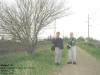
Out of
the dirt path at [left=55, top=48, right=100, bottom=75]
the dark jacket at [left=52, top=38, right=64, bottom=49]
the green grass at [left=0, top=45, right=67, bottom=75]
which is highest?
the dark jacket at [left=52, top=38, right=64, bottom=49]

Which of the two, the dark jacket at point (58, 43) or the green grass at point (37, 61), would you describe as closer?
the green grass at point (37, 61)

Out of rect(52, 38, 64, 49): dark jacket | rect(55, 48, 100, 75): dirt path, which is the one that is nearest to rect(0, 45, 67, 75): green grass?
rect(55, 48, 100, 75): dirt path

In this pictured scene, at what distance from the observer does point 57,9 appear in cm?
794

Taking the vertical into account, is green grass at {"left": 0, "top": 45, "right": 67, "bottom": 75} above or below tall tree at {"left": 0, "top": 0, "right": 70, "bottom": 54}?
below

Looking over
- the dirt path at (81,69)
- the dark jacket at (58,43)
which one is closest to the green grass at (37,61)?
the dirt path at (81,69)

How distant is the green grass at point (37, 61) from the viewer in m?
4.54

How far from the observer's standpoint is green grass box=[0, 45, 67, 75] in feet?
14.9

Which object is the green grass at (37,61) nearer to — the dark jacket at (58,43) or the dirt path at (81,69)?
the dirt path at (81,69)

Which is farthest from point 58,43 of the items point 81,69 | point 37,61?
point 37,61

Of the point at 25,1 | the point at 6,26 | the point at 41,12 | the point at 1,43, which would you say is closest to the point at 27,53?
the point at 1,43

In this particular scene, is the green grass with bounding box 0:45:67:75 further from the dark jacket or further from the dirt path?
the dark jacket

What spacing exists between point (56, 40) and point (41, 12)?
9.72ft

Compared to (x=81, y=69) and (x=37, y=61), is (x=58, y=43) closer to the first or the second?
(x=81, y=69)

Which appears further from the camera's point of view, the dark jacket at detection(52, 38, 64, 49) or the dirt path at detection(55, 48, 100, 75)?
the dark jacket at detection(52, 38, 64, 49)
